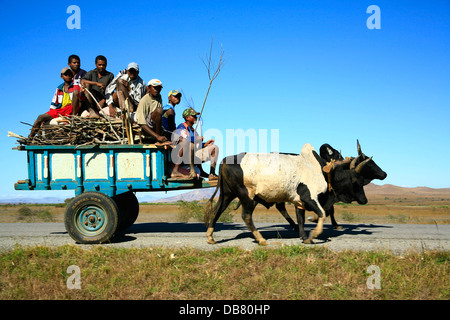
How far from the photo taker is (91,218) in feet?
27.7

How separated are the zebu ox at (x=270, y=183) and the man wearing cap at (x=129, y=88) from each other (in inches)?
105

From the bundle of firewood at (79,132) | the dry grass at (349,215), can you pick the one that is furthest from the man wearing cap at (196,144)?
the dry grass at (349,215)

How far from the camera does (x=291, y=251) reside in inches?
270

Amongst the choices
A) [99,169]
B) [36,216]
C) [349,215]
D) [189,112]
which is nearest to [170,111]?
[189,112]

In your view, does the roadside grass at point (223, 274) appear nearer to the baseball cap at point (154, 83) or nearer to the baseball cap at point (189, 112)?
the baseball cap at point (189, 112)

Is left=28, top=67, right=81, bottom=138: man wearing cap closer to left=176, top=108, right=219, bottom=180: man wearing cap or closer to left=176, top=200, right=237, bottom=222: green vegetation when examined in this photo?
left=176, top=108, right=219, bottom=180: man wearing cap

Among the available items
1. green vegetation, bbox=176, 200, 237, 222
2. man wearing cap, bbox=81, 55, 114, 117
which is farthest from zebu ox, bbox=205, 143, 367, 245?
green vegetation, bbox=176, 200, 237, 222

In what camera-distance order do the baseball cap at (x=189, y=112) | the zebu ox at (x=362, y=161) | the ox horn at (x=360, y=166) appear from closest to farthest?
1. the baseball cap at (x=189, y=112)
2. the ox horn at (x=360, y=166)
3. the zebu ox at (x=362, y=161)

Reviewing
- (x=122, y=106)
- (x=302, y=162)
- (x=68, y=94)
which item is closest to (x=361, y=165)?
(x=302, y=162)

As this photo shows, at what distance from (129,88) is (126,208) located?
332 centimetres

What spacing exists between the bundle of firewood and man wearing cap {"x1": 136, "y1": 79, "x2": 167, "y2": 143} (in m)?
0.29

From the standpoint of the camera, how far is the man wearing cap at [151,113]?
8.45 meters
